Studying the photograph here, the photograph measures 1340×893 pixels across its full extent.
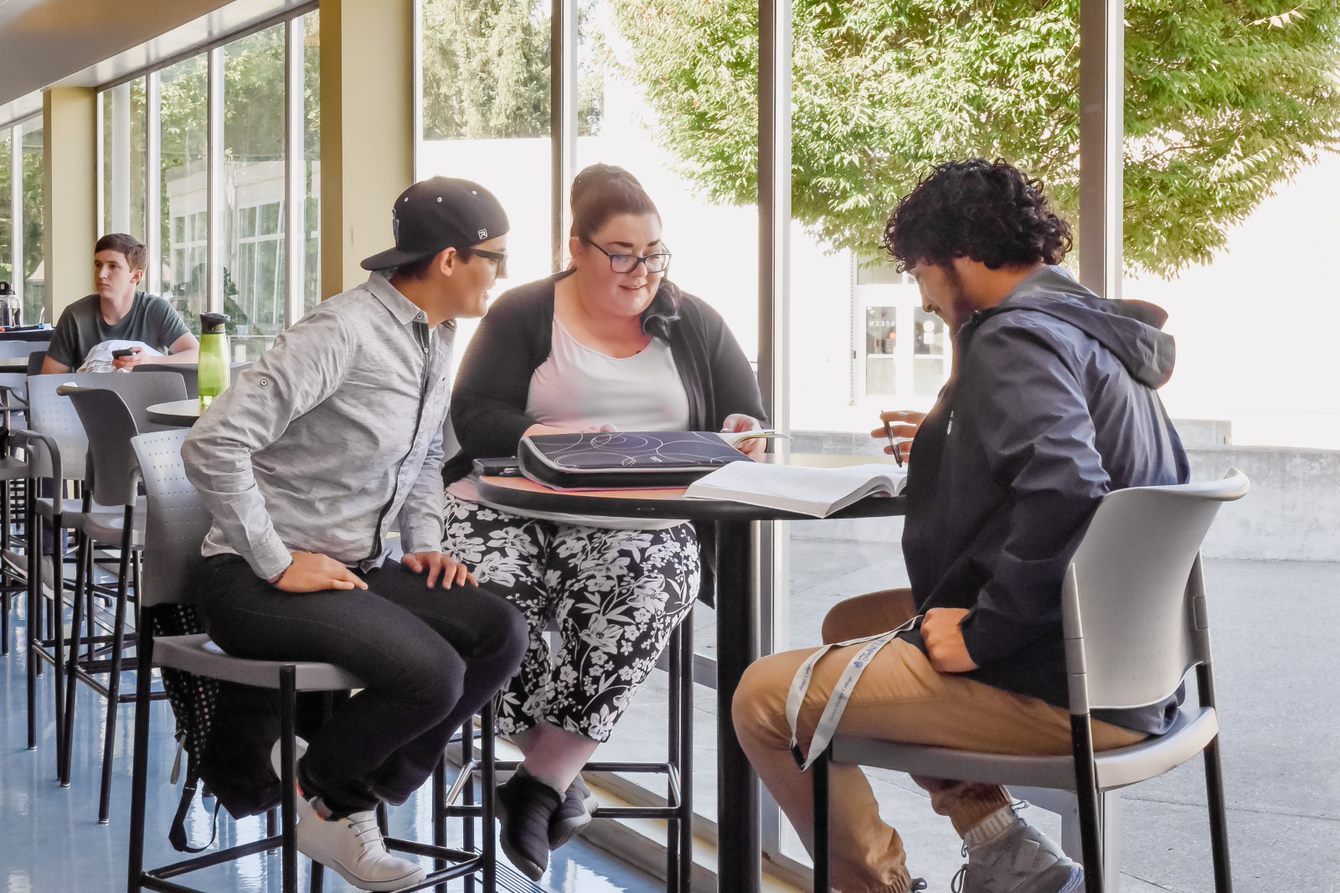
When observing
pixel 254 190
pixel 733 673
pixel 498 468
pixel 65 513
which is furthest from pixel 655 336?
pixel 254 190

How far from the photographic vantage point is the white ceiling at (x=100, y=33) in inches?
271

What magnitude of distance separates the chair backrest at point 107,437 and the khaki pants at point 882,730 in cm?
211

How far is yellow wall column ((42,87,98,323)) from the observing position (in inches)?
380

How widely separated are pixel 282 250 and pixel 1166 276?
5.17 m

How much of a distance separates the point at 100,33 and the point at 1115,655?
8.16 metres

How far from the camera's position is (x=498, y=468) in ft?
6.31

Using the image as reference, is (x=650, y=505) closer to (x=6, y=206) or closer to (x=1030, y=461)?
(x=1030, y=461)

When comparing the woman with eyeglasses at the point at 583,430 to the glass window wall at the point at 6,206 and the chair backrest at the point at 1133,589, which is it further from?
the glass window wall at the point at 6,206

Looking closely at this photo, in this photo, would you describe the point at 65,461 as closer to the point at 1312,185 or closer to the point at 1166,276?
the point at 1166,276

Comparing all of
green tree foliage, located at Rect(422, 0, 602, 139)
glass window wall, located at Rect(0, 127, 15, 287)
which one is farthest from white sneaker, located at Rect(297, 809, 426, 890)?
glass window wall, located at Rect(0, 127, 15, 287)

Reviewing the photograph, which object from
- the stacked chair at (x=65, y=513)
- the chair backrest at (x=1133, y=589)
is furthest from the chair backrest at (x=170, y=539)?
the chair backrest at (x=1133, y=589)

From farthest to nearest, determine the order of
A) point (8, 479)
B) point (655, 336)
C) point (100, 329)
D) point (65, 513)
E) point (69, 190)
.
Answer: point (69, 190) < point (100, 329) < point (8, 479) < point (65, 513) < point (655, 336)

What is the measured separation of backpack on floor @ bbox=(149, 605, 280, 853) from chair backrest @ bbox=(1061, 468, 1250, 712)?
134cm

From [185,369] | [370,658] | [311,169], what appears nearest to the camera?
[370,658]
